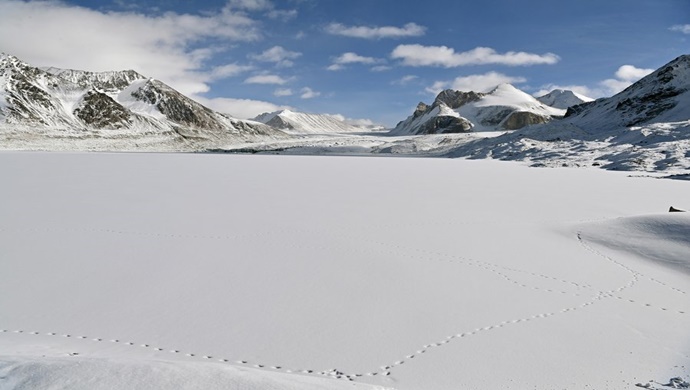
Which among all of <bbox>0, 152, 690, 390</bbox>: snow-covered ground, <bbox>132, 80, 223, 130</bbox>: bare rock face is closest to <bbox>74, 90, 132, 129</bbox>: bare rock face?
<bbox>132, 80, 223, 130</bbox>: bare rock face

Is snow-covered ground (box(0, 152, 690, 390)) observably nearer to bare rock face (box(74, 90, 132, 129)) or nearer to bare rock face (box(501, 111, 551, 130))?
bare rock face (box(74, 90, 132, 129))

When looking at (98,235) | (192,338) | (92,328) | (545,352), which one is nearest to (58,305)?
(92,328)

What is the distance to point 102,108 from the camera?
12975 centimetres

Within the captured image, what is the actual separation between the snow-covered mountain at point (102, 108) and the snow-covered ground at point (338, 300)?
371 ft

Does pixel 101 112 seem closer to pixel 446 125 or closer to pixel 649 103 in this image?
pixel 446 125

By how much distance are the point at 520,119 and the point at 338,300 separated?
196092 mm

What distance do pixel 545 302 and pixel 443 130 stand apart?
180764 millimetres

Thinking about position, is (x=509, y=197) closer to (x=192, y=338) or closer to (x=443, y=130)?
(x=192, y=338)

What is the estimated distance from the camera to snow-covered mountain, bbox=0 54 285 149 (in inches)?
4269

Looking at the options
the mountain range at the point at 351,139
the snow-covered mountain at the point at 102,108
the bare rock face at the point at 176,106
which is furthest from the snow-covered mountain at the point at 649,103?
the bare rock face at the point at 176,106

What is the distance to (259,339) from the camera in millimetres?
4582

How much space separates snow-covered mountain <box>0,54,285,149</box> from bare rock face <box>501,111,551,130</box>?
101191 mm

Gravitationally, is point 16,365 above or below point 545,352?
above

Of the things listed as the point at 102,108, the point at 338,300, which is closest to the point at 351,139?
the point at 102,108
